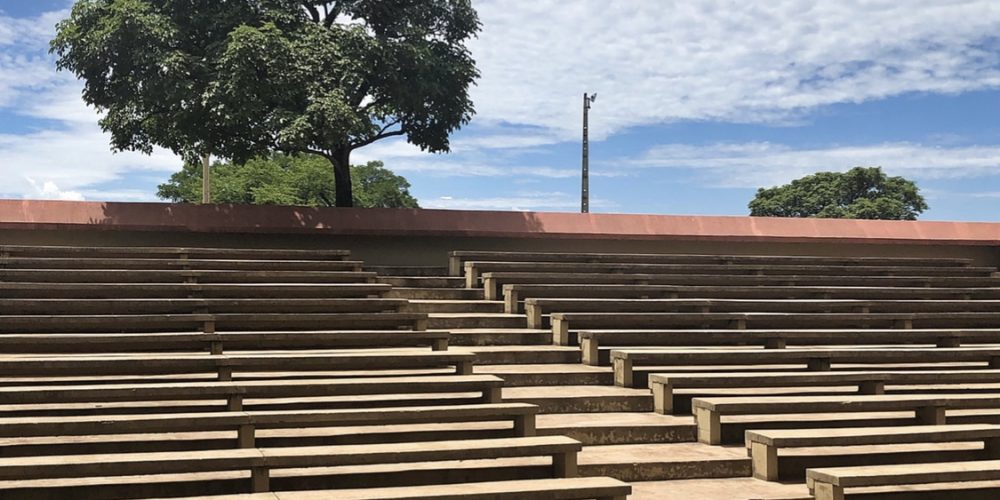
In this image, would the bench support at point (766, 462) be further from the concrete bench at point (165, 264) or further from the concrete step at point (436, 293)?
the concrete bench at point (165, 264)

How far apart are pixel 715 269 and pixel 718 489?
A: 6341mm

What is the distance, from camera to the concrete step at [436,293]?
10.1m

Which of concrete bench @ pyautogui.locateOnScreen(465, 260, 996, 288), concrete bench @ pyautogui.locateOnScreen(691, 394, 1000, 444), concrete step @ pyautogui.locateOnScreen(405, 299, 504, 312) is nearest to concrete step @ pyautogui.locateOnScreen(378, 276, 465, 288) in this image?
concrete bench @ pyautogui.locateOnScreen(465, 260, 996, 288)

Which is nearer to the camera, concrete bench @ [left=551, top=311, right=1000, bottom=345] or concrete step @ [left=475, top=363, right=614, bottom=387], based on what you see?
concrete step @ [left=475, top=363, right=614, bottom=387]

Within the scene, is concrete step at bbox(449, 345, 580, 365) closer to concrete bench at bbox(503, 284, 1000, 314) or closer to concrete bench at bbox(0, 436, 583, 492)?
concrete bench at bbox(503, 284, 1000, 314)

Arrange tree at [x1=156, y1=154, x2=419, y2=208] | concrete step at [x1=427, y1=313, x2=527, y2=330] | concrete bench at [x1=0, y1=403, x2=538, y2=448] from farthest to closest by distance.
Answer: tree at [x1=156, y1=154, x2=419, y2=208] → concrete step at [x1=427, y1=313, x2=527, y2=330] → concrete bench at [x1=0, y1=403, x2=538, y2=448]

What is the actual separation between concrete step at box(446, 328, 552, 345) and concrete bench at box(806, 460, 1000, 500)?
3.59 m

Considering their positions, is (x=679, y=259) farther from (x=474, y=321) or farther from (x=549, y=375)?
(x=549, y=375)

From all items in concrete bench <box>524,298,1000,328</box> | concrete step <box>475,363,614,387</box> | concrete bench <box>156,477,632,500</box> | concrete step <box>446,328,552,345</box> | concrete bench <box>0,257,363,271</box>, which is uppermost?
concrete bench <box>0,257,363,271</box>

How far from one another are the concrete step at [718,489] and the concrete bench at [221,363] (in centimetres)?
188

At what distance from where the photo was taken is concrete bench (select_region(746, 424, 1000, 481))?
18.4ft

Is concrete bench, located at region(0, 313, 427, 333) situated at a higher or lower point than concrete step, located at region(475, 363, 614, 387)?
higher

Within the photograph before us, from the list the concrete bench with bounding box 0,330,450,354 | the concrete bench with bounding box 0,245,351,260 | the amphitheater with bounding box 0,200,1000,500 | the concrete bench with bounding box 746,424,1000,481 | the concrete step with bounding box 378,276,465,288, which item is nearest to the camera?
the amphitheater with bounding box 0,200,1000,500

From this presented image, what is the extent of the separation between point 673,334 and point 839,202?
50103 mm
